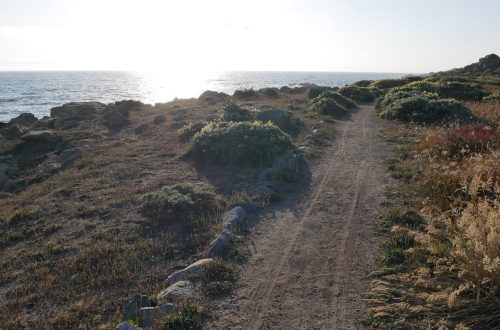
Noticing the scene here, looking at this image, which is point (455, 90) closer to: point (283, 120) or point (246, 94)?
point (246, 94)

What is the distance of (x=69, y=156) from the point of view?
18906 millimetres

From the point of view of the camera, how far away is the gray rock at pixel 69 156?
18359 millimetres

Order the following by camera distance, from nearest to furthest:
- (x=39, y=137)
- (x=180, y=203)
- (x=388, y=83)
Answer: (x=180, y=203), (x=39, y=137), (x=388, y=83)

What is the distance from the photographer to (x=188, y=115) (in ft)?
89.2

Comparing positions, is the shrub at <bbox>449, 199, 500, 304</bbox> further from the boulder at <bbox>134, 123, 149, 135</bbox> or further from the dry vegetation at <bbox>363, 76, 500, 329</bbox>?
the boulder at <bbox>134, 123, 149, 135</bbox>

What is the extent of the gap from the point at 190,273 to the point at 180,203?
135 inches

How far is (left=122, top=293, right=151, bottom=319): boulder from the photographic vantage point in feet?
22.3

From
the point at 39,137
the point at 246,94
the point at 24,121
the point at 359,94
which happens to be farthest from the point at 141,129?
the point at 359,94

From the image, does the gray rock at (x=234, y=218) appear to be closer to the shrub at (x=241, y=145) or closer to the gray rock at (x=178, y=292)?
the gray rock at (x=178, y=292)

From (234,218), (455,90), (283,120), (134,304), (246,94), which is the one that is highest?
(455,90)

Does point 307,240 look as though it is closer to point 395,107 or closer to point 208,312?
point 208,312

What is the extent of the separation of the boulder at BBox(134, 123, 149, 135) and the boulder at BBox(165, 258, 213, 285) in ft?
53.9

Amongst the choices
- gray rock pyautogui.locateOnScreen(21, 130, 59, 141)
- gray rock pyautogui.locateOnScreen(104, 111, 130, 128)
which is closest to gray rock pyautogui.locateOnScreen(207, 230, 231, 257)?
gray rock pyautogui.locateOnScreen(21, 130, 59, 141)

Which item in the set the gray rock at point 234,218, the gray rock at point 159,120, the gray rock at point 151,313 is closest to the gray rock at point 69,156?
the gray rock at point 159,120
